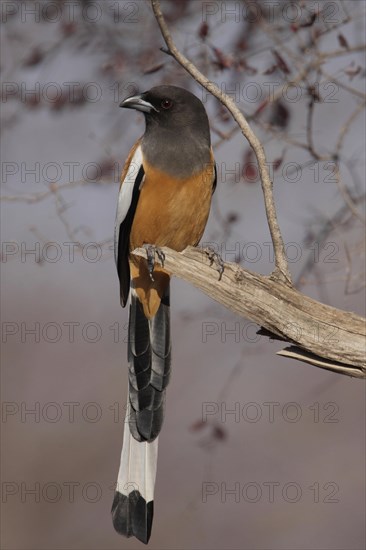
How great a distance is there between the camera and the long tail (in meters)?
5.09

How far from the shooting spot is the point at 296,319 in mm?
4152

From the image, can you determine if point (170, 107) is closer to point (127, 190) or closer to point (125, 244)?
point (127, 190)

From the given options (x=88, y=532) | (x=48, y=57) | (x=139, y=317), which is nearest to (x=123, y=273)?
(x=139, y=317)

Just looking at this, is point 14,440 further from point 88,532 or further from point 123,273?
point 123,273

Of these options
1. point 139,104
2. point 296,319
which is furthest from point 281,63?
point 296,319

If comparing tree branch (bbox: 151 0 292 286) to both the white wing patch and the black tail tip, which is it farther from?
the black tail tip

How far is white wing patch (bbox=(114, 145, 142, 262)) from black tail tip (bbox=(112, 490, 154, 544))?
137 centimetres

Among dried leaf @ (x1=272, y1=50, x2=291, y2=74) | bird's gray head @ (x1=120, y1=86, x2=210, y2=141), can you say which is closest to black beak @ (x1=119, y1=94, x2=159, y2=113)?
bird's gray head @ (x1=120, y1=86, x2=210, y2=141)

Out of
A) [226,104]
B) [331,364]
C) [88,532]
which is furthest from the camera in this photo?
[88,532]

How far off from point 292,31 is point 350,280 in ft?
Result: 4.80

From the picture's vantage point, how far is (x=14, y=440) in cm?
846

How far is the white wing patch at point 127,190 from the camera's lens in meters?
5.02

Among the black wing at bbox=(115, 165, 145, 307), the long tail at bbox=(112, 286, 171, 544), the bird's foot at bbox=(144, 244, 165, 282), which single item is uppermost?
the black wing at bbox=(115, 165, 145, 307)

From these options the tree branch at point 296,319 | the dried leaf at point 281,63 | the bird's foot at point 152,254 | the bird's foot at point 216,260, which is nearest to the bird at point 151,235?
the bird's foot at point 152,254
